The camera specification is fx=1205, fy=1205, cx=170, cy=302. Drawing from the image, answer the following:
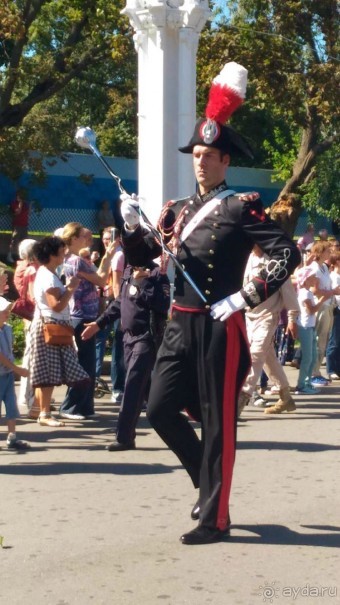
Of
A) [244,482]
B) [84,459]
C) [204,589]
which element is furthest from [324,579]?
[84,459]

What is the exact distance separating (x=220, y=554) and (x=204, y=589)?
564 mm

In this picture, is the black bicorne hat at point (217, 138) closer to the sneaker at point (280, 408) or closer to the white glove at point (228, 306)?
the white glove at point (228, 306)

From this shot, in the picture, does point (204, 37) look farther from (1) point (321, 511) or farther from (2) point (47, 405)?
(1) point (321, 511)

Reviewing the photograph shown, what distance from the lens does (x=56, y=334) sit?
33.3 ft

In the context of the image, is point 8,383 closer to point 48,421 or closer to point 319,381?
point 48,421

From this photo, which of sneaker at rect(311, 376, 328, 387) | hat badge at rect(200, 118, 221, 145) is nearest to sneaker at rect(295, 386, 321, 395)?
sneaker at rect(311, 376, 328, 387)

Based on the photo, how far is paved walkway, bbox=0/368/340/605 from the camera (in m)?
5.36

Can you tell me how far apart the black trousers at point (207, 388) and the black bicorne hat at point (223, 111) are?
0.87 m

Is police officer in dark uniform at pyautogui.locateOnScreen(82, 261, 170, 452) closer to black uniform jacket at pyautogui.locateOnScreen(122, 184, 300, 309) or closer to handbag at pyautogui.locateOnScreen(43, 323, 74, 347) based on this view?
handbag at pyautogui.locateOnScreen(43, 323, 74, 347)

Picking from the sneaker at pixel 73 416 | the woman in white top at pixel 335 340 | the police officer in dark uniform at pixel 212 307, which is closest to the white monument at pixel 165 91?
the woman in white top at pixel 335 340

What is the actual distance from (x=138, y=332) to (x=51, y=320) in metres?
1.22

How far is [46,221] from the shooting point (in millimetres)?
28188

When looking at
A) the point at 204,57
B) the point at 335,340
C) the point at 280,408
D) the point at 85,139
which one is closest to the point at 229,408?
the point at 85,139

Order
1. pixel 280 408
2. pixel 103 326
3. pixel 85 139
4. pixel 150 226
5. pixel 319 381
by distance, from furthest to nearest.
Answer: pixel 319 381
pixel 280 408
pixel 103 326
pixel 85 139
pixel 150 226
